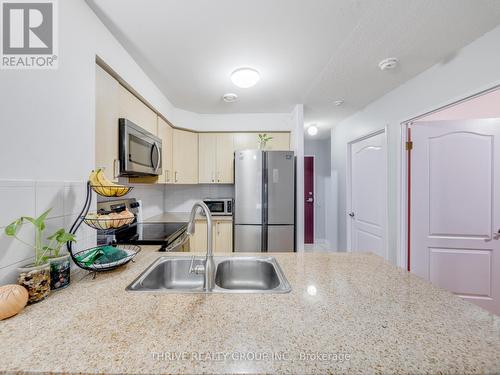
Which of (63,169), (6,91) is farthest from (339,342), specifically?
(6,91)

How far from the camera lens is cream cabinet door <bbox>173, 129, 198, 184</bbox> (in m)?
2.92

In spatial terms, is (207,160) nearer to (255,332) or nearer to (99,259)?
(99,259)

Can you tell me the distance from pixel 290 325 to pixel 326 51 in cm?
187

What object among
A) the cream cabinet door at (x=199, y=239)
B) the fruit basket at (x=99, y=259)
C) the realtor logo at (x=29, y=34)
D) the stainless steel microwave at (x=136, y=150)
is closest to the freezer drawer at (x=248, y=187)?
the cream cabinet door at (x=199, y=239)

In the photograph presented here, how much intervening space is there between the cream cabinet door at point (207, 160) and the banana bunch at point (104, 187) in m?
2.03

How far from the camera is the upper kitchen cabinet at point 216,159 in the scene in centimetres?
312

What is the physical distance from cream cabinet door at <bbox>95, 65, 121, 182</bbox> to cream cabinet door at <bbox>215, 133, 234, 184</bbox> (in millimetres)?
1673

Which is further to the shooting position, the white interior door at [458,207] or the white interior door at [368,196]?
the white interior door at [368,196]

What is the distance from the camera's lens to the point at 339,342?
0.56 metres

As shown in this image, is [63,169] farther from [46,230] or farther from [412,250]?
[412,250]

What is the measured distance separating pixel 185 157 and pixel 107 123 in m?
1.62

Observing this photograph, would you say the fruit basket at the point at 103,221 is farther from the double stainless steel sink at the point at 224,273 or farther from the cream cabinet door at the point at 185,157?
the cream cabinet door at the point at 185,157

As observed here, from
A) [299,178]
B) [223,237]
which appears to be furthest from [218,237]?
[299,178]

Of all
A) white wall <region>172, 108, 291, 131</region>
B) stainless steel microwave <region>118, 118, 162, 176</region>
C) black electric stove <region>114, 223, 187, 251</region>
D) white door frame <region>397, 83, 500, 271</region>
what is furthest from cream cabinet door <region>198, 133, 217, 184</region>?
white door frame <region>397, 83, 500, 271</region>
